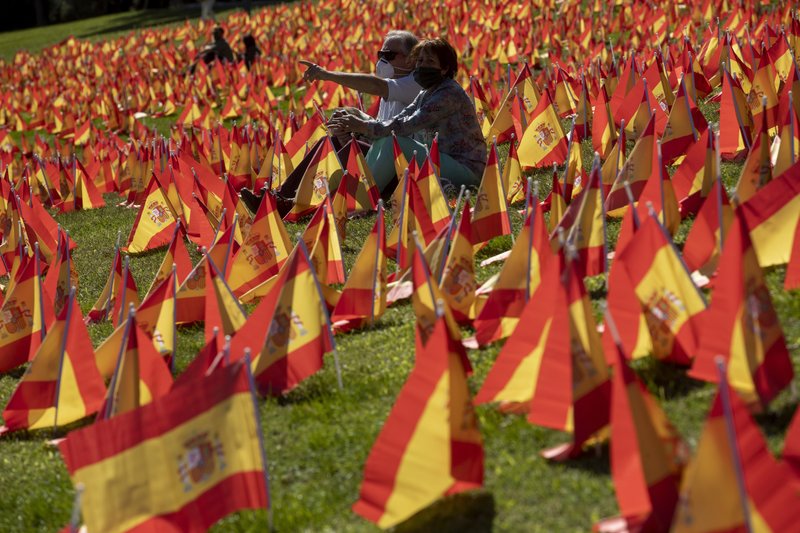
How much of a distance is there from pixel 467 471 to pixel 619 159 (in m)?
3.73

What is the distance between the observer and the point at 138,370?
5086 millimetres

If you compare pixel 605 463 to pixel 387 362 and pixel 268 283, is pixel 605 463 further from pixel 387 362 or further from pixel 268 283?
pixel 268 283

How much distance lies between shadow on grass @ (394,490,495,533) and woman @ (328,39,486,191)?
4.41 m

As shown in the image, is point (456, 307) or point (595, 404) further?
point (456, 307)

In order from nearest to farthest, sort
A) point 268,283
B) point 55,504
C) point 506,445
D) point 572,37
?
1. point 506,445
2. point 55,504
3. point 268,283
4. point 572,37

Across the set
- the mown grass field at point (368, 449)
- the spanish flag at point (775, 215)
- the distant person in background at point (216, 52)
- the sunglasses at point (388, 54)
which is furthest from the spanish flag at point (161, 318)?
the distant person in background at point (216, 52)

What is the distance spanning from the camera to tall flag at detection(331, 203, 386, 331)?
618 cm

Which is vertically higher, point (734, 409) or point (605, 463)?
point (734, 409)

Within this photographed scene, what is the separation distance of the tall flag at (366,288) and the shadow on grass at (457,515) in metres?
2.07

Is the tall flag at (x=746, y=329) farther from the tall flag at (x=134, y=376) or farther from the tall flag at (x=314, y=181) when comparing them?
the tall flag at (x=314, y=181)

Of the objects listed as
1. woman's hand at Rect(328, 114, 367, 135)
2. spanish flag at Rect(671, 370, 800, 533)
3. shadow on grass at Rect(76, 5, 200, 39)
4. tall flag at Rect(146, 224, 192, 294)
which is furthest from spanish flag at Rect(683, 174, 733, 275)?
shadow on grass at Rect(76, 5, 200, 39)

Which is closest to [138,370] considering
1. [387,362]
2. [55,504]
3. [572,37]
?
[55,504]

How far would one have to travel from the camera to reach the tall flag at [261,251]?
287 inches

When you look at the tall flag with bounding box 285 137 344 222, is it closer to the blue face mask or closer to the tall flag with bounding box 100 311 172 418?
the blue face mask
